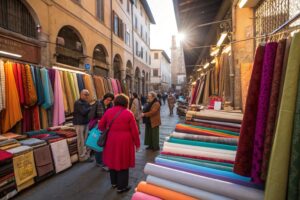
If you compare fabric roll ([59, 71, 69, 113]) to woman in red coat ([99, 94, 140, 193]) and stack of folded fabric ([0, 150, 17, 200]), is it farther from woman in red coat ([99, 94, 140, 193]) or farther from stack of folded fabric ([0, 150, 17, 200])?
woman in red coat ([99, 94, 140, 193])

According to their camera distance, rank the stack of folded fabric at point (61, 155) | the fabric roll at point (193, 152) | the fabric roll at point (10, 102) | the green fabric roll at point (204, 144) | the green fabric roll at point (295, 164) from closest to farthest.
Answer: the green fabric roll at point (295, 164), the fabric roll at point (193, 152), the green fabric roll at point (204, 144), the fabric roll at point (10, 102), the stack of folded fabric at point (61, 155)

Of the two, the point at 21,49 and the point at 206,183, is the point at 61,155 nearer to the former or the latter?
the point at 21,49

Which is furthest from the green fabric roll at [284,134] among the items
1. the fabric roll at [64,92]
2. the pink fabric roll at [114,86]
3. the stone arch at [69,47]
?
the pink fabric roll at [114,86]

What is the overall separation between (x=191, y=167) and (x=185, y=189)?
0.18 meters

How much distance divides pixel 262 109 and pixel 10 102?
4.66 meters

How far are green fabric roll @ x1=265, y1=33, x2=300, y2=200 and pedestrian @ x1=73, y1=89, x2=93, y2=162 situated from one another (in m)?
4.41

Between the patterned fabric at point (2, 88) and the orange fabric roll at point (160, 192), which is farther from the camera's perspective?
the patterned fabric at point (2, 88)

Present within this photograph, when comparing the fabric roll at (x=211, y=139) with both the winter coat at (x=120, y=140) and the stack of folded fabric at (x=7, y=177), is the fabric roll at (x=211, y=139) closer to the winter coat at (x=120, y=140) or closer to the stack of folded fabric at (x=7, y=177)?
the winter coat at (x=120, y=140)

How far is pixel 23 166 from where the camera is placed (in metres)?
3.75

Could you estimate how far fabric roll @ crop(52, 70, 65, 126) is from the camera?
5.48 metres

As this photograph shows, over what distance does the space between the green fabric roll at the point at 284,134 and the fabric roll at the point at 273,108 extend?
0.08 metres

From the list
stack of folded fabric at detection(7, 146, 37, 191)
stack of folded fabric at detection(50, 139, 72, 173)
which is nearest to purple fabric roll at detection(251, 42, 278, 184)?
stack of folded fabric at detection(7, 146, 37, 191)

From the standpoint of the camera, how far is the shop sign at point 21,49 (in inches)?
232

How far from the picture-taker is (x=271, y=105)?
41.6 inches
